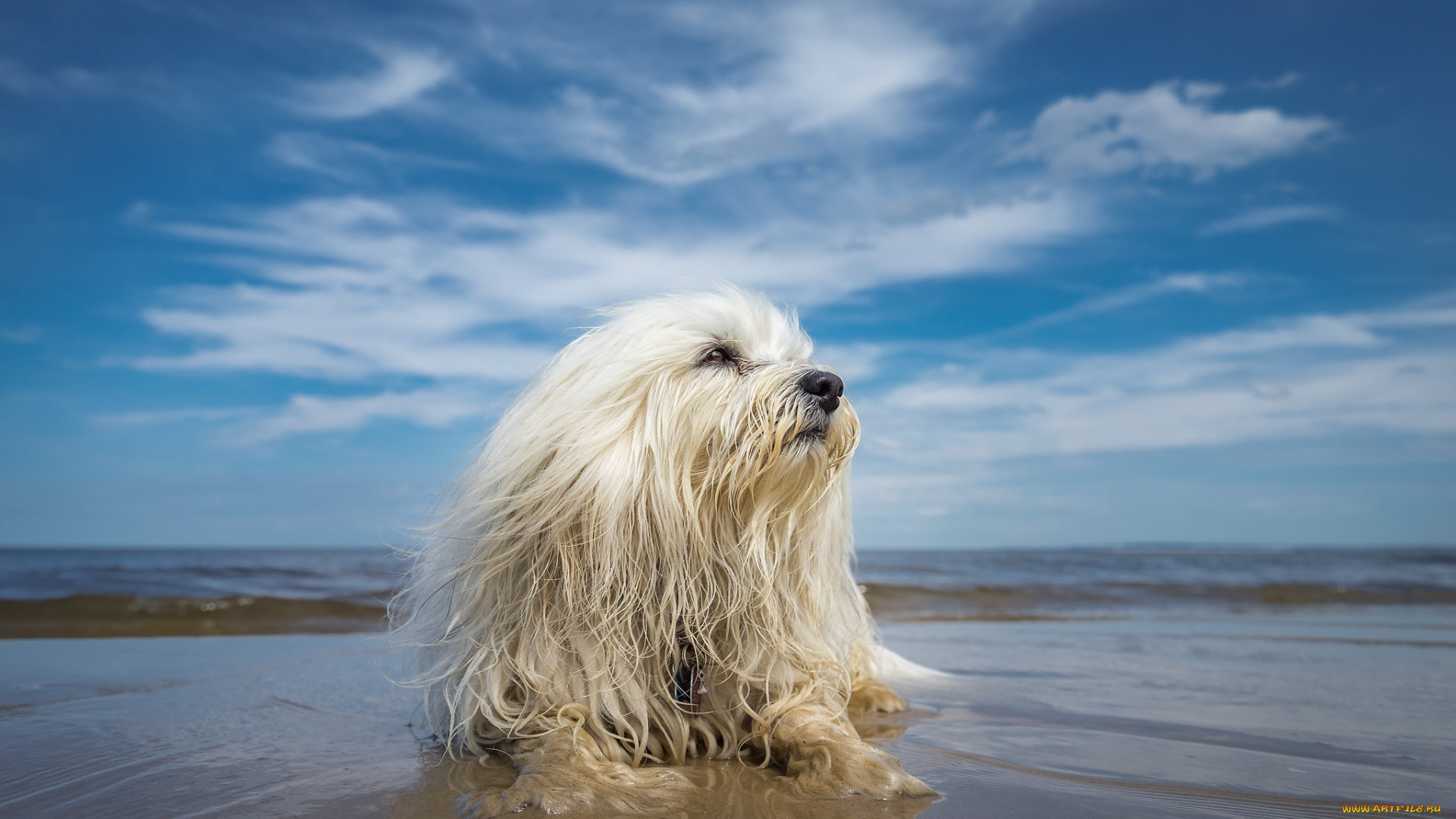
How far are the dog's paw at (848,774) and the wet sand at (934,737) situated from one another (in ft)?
0.18

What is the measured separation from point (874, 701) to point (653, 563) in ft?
5.02

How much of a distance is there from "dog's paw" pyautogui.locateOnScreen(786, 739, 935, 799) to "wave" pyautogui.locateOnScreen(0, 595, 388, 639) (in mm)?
4938

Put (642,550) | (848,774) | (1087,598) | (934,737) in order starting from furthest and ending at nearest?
(1087,598), (934,737), (642,550), (848,774)

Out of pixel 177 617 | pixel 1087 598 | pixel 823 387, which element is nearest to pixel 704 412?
pixel 823 387

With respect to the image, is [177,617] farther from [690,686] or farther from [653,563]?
[653,563]

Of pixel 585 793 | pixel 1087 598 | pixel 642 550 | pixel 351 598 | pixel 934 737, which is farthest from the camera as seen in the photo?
pixel 1087 598

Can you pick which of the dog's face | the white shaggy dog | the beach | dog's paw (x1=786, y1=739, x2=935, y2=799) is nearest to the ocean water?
the beach

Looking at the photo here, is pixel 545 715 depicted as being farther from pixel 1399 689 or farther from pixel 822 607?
pixel 1399 689

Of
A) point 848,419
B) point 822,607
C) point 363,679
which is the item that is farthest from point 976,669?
point 363,679

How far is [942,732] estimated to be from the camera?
3.22 m

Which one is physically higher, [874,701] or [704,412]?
[704,412]

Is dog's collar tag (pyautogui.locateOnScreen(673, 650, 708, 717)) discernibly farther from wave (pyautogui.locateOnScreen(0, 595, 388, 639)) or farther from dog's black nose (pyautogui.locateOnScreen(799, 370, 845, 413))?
wave (pyautogui.locateOnScreen(0, 595, 388, 639))

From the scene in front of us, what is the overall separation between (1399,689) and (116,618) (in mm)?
8843

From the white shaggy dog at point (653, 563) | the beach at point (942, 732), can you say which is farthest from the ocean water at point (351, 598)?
the white shaggy dog at point (653, 563)
